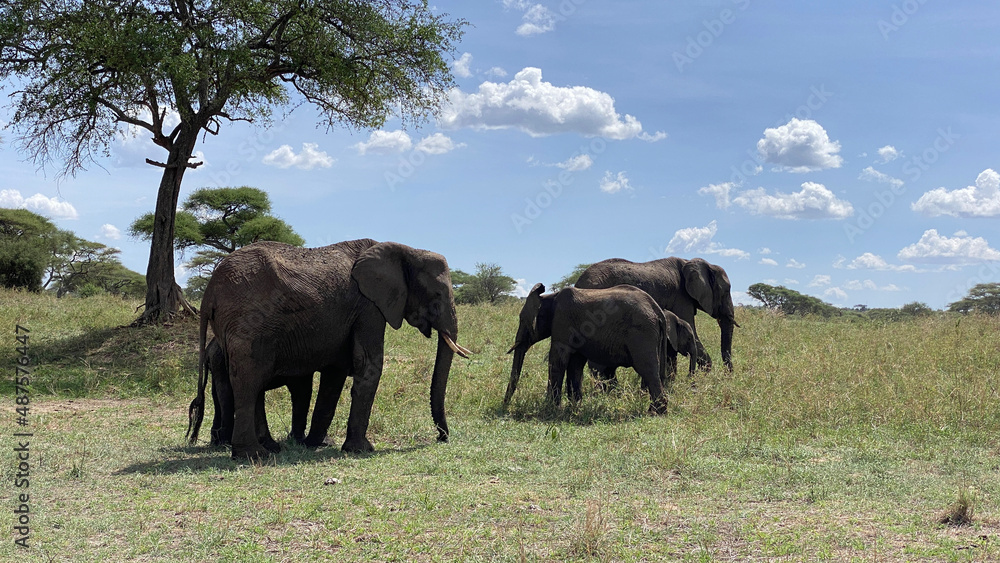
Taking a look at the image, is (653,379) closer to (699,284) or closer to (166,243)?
(699,284)

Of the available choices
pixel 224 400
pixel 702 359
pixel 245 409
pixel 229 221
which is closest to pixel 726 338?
pixel 702 359

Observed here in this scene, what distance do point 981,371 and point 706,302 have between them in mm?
5033

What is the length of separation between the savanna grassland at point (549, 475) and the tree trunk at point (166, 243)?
4240 millimetres

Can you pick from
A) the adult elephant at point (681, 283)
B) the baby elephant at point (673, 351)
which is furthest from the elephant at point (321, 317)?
the adult elephant at point (681, 283)

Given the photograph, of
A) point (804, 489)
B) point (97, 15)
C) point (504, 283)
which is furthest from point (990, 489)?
point (504, 283)

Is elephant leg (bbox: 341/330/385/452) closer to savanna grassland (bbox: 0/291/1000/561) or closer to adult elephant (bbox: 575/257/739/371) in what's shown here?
savanna grassland (bbox: 0/291/1000/561)

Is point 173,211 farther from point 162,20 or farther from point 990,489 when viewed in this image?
point 990,489

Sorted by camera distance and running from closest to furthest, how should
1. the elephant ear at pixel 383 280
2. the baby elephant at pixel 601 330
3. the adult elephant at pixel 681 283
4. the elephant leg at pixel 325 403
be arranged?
the elephant ear at pixel 383 280 → the elephant leg at pixel 325 403 → the baby elephant at pixel 601 330 → the adult elephant at pixel 681 283

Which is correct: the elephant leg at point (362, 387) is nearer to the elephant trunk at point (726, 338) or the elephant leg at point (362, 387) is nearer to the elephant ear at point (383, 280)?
the elephant ear at point (383, 280)

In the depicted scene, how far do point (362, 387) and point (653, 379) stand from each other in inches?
172

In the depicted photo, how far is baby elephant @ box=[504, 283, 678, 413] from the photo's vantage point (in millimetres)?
11180

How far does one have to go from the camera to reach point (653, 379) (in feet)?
36.5

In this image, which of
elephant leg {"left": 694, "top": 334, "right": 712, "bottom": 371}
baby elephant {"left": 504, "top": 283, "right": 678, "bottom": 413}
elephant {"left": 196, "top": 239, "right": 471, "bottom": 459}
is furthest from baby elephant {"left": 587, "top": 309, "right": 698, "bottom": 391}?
elephant {"left": 196, "top": 239, "right": 471, "bottom": 459}

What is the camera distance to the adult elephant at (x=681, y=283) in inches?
555
